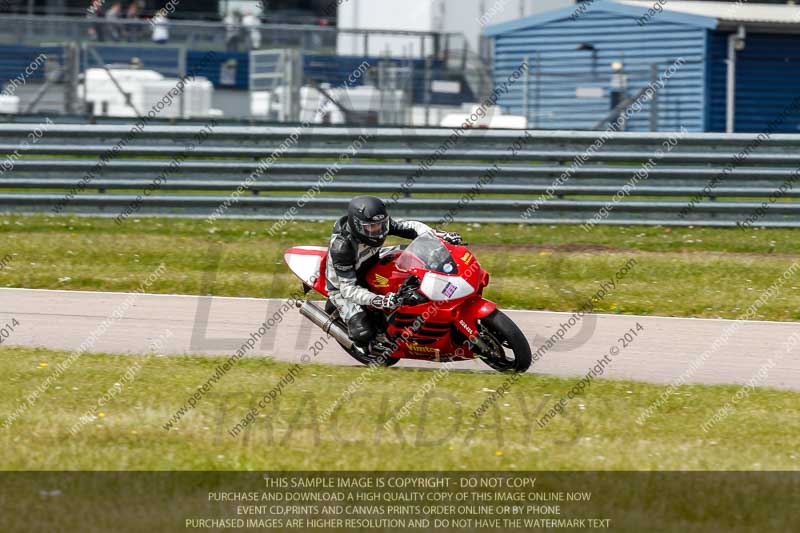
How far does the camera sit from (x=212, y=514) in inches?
229

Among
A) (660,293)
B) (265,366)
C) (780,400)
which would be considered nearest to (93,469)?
(265,366)

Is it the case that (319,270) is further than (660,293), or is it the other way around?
(660,293)

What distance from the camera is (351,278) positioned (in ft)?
30.5

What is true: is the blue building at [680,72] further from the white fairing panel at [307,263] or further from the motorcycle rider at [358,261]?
the motorcycle rider at [358,261]

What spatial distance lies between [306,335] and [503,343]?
7.45ft

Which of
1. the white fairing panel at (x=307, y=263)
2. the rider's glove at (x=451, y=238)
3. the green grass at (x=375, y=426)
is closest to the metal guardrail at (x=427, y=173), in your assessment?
the white fairing panel at (x=307, y=263)

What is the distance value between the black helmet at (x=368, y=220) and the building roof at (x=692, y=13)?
19410 millimetres

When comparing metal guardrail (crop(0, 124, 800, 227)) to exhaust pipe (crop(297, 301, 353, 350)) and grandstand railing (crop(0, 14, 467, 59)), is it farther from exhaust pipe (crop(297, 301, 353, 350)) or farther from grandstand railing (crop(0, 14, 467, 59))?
grandstand railing (crop(0, 14, 467, 59))

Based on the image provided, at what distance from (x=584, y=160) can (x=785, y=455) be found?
9203mm

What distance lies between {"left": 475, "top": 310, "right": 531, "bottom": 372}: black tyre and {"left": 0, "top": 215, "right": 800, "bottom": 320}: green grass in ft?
9.86

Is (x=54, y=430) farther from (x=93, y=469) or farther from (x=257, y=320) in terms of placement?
(x=257, y=320)

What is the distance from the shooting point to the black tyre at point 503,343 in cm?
890

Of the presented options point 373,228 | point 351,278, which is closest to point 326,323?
point 351,278

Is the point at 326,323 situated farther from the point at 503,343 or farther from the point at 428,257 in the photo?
the point at 503,343
